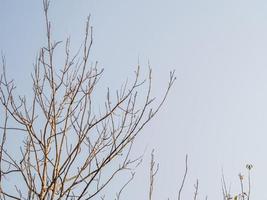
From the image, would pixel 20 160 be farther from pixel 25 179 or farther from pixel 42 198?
pixel 42 198

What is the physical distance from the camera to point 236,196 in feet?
10.4

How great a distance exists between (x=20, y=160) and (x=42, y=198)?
1.99ft

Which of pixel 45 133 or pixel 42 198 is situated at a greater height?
pixel 45 133

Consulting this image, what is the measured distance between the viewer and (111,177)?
2.38 metres

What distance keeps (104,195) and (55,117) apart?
3.19 feet

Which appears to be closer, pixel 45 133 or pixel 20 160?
pixel 45 133

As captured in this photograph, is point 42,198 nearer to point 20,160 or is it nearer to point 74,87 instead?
point 20,160

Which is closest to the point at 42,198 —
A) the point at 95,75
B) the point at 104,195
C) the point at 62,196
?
the point at 62,196

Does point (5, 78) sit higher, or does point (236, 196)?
point (5, 78)

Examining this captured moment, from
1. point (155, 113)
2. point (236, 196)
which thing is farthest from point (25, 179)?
point (236, 196)

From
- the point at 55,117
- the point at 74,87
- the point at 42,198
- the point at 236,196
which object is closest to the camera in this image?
the point at 42,198

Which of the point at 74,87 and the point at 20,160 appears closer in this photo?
the point at 20,160

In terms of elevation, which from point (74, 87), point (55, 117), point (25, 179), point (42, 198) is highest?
point (74, 87)

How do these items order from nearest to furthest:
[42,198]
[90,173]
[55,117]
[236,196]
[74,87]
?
[42,198]
[90,173]
[55,117]
[74,87]
[236,196]
